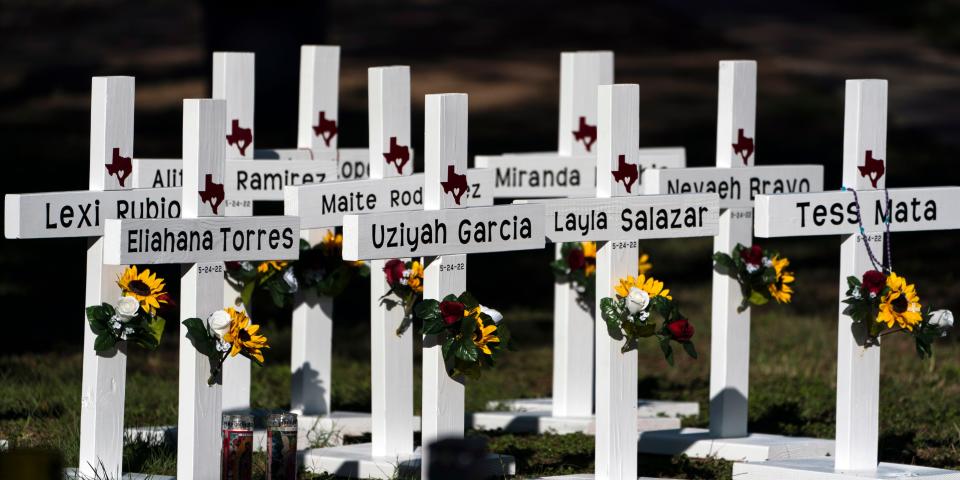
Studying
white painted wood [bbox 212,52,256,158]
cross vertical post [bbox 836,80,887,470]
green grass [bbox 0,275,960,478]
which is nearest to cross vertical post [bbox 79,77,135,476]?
green grass [bbox 0,275,960,478]

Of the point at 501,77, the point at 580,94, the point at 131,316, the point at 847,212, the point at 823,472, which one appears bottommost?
the point at 823,472

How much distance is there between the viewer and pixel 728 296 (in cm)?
855

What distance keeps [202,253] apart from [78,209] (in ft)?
2.21

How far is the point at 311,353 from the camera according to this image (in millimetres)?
8953

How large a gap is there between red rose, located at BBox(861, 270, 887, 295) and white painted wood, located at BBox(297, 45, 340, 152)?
2.81 metres

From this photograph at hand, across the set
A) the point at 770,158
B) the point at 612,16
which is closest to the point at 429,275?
the point at 770,158

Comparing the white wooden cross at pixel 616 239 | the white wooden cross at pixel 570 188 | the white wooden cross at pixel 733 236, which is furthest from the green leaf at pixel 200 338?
the white wooden cross at pixel 733 236

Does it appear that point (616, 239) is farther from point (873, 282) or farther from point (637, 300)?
point (873, 282)

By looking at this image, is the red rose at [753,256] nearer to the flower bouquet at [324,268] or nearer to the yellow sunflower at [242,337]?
the flower bouquet at [324,268]

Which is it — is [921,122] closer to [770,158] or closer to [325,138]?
[770,158]

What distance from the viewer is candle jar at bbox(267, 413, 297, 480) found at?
22.5ft

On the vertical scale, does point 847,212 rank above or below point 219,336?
above

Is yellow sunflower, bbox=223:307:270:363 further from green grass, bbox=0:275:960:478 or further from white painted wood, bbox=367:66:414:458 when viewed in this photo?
white painted wood, bbox=367:66:414:458

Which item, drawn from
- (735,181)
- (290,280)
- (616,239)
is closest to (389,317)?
(290,280)
